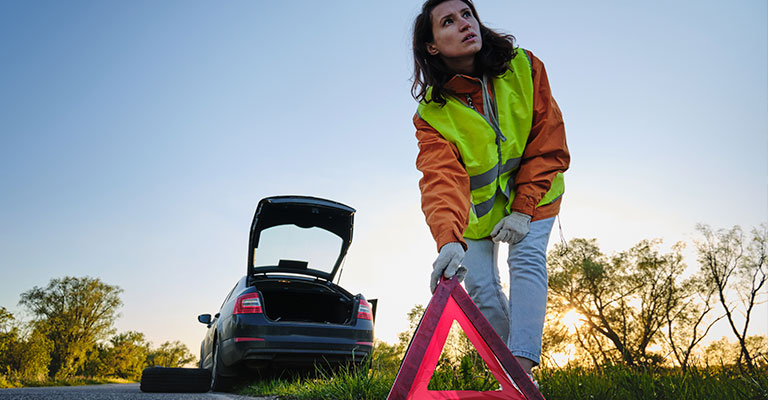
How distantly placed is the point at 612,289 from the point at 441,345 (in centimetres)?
2963

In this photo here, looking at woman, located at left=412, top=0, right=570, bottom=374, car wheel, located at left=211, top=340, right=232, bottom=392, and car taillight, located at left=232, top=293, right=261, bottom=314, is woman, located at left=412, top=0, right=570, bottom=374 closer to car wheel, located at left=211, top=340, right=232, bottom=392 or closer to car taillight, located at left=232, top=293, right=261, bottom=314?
car taillight, located at left=232, top=293, right=261, bottom=314

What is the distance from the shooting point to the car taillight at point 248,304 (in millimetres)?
5066

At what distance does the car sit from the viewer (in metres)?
4.98

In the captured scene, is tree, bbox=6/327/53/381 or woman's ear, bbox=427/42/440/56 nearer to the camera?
woman's ear, bbox=427/42/440/56

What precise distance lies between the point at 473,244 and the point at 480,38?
37.8 inches

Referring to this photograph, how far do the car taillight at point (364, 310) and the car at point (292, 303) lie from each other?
11 millimetres

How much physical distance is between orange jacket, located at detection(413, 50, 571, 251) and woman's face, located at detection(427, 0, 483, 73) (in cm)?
14

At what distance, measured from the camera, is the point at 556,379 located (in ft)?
7.82

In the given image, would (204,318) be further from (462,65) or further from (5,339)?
(5,339)

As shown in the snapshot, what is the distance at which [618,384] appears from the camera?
6.77ft

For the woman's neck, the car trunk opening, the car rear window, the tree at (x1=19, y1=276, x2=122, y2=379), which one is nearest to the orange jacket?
the woman's neck

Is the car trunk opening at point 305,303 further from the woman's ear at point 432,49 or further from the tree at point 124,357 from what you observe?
the tree at point 124,357

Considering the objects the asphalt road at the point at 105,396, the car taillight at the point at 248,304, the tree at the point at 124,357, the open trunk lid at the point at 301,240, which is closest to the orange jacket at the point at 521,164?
the asphalt road at the point at 105,396

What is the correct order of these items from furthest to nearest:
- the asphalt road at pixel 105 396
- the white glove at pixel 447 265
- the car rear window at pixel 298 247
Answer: the car rear window at pixel 298 247 → the asphalt road at pixel 105 396 → the white glove at pixel 447 265
